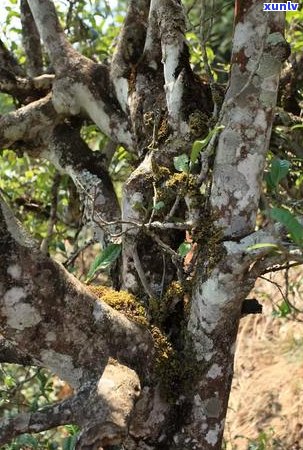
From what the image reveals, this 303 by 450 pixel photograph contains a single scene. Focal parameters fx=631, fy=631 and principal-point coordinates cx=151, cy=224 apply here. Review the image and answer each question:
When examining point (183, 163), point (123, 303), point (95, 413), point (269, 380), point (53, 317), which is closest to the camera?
point (95, 413)

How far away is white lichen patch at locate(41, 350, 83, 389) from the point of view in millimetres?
1703

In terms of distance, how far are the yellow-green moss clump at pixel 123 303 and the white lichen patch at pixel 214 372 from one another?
0.77 feet

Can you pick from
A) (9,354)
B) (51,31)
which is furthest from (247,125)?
(51,31)

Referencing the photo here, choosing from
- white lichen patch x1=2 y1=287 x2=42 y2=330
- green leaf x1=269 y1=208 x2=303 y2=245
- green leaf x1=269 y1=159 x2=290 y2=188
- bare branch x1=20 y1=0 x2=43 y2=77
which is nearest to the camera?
green leaf x1=269 y1=208 x2=303 y2=245

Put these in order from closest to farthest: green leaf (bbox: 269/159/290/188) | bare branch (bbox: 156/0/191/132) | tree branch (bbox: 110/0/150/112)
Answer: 1. green leaf (bbox: 269/159/290/188)
2. bare branch (bbox: 156/0/191/132)
3. tree branch (bbox: 110/0/150/112)

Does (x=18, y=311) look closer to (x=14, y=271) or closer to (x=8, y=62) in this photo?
(x=14, y=271)

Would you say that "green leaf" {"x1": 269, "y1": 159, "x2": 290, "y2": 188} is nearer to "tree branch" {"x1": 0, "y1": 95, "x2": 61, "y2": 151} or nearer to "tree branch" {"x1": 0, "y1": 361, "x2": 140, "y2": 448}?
"tree branch" {"x1": 0, "y1": 361, "x2": 140, "y2": 448}

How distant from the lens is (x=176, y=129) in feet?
6.85

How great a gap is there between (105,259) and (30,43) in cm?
146

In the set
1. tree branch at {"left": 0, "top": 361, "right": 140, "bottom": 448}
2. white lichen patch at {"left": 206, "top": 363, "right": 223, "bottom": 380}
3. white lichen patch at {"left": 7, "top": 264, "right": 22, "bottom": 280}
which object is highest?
white lichen patch at {"left": 7, "top": 264, "right": 22, "bottom": 280}

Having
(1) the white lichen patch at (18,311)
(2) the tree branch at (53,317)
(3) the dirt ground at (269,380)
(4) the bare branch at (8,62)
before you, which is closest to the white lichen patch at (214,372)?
(2) the tree branch at (53,317)

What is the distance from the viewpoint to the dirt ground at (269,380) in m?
3.96

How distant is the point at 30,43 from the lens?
296cm

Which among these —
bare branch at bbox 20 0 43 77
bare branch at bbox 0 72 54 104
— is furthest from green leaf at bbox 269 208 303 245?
bare branch at bbox 20 0 43 77
